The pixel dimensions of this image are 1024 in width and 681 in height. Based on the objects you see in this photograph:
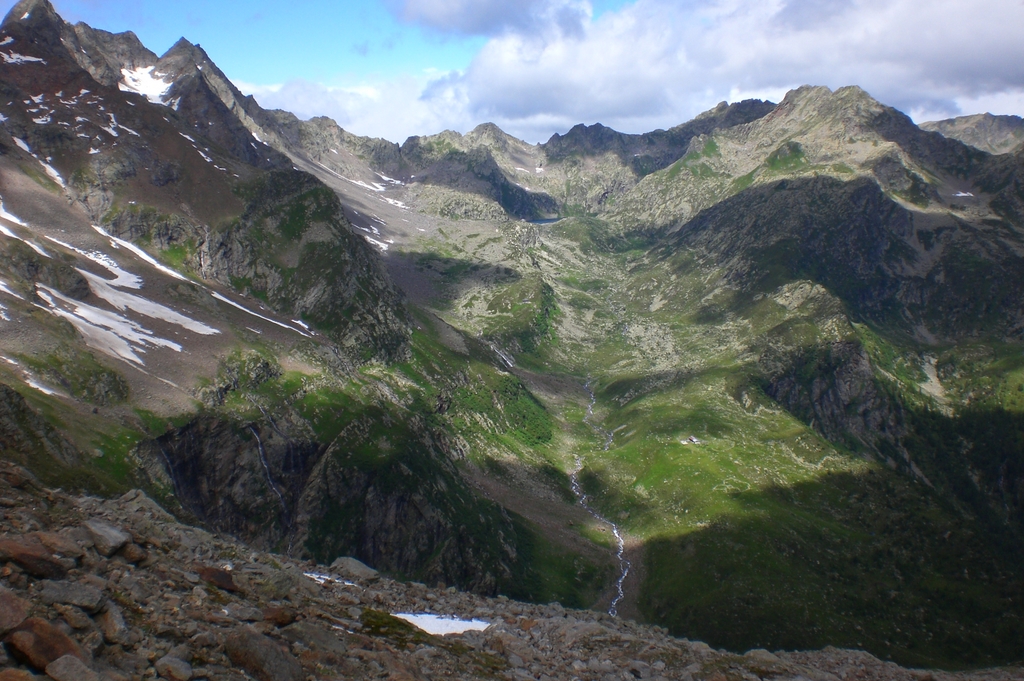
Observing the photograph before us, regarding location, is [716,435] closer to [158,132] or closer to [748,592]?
[748,592]

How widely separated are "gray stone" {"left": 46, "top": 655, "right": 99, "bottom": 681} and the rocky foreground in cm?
3

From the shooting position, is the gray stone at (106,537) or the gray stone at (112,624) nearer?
the gray stone at (112,624)

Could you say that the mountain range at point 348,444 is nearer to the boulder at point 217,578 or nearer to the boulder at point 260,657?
the boulder at point 217,578

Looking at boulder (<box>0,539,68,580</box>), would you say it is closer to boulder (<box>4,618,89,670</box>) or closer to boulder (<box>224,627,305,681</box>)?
boulder (<box>4,618,89,670</box>)

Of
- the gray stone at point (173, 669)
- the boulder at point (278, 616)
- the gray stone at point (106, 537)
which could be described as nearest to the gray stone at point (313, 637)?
the boulder at point (278, 616)

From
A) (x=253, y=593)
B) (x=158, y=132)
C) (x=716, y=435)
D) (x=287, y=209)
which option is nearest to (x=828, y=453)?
(x=716, y=435)

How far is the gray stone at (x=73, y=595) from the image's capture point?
60.9 feet

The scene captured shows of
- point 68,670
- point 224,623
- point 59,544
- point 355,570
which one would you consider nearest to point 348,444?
point 355,570

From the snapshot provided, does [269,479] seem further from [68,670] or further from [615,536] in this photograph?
[68,670]

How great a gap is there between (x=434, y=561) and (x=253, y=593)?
9438cm

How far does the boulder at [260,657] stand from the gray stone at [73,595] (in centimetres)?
394

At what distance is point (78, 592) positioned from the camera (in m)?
19.0

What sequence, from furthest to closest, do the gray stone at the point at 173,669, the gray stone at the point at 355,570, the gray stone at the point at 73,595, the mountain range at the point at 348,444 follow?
the mountain range at the point at 348,444, the gray stone at the point at 355,570, the gray stone at the point at 73,595, the gray stone at the point at 173,669

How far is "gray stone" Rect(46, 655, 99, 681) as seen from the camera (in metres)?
15.3
